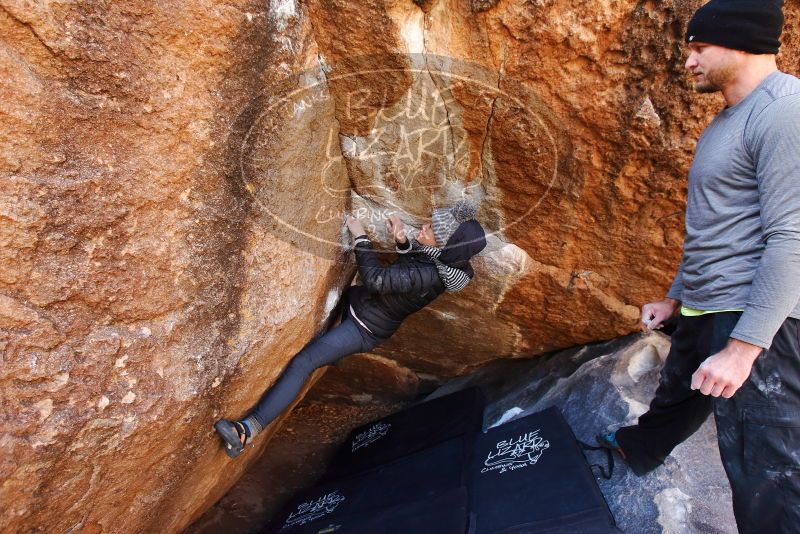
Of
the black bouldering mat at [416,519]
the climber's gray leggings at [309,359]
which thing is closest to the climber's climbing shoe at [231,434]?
the climber's gray leggings at [309,359]

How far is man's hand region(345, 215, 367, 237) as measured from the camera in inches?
Answer: 103

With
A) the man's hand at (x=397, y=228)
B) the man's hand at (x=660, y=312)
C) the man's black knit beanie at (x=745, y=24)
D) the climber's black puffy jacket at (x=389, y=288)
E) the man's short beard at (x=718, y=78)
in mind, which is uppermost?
the man's black knit beanie at (x=745, y=24)

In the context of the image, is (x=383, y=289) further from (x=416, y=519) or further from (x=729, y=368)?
(x=729, y=368)

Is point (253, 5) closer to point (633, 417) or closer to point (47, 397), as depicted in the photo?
point (47, 397)

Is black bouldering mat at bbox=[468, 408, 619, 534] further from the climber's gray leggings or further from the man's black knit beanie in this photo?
the man's black knit beanie

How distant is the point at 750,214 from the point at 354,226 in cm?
160

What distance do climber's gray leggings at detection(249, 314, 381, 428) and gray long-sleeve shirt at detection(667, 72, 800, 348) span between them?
146cm

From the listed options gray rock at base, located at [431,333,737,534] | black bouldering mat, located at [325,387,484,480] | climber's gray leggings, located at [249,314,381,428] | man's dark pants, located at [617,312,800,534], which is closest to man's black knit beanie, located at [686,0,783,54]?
man's dark pants, located at [617,312,800,534]

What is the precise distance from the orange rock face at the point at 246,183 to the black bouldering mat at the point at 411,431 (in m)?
0.64

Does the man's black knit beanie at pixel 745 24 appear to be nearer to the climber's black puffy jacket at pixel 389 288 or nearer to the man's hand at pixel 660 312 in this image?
the man's hand at pixel 660 312

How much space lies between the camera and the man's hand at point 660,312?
6.37 feet

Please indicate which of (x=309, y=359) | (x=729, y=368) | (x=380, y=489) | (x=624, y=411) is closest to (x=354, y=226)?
(x=309, y=359)

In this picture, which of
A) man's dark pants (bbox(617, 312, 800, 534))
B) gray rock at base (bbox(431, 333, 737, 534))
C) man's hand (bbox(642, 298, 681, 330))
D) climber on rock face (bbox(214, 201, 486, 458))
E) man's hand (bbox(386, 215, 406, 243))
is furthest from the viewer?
man's hand (bbox(386, 215, 406, 243))

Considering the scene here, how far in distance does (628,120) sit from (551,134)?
0.29 m
